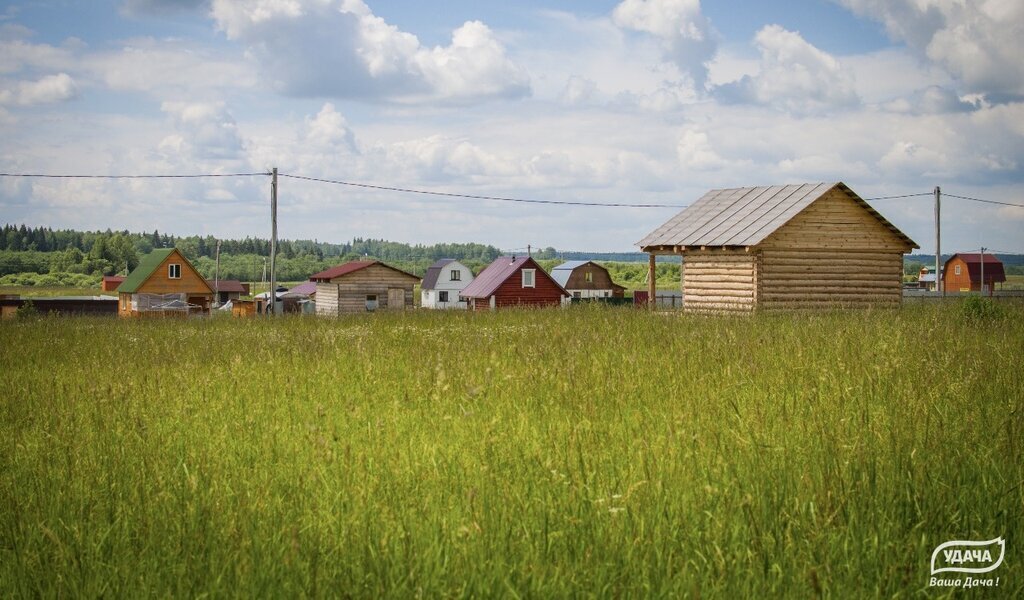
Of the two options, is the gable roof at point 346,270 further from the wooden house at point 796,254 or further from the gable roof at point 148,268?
the wooden house at point 796,254

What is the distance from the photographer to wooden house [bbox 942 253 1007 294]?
8994 cm

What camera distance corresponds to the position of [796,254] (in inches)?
1047

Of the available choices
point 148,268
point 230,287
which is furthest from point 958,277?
point 230,287

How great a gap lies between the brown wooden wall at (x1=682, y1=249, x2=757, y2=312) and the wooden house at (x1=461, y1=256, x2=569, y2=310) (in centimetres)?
2856

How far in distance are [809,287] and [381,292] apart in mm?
35545

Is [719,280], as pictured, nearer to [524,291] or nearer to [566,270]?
[524,291]

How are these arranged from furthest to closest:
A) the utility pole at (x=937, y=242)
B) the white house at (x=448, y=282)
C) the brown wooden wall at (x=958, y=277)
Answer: the brown wooden wall at (x=958, y=277), the white house at (x=448, y=282), the utility pole at (x=937, y=242)

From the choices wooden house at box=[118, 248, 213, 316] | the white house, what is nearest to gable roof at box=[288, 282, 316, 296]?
the white house

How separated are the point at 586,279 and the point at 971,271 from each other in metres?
43.9

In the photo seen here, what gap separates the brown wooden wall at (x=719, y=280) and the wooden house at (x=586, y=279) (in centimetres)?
5282

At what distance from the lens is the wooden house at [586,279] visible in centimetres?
8275

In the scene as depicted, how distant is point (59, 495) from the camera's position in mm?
4973

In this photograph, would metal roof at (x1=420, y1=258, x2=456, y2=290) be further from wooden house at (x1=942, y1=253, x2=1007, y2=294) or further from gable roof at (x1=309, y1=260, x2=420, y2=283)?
wooden house at (x1=942, y1=253, x2=1007, y2=294)

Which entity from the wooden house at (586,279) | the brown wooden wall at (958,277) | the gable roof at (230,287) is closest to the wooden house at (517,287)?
the wooden house at (586,279)
